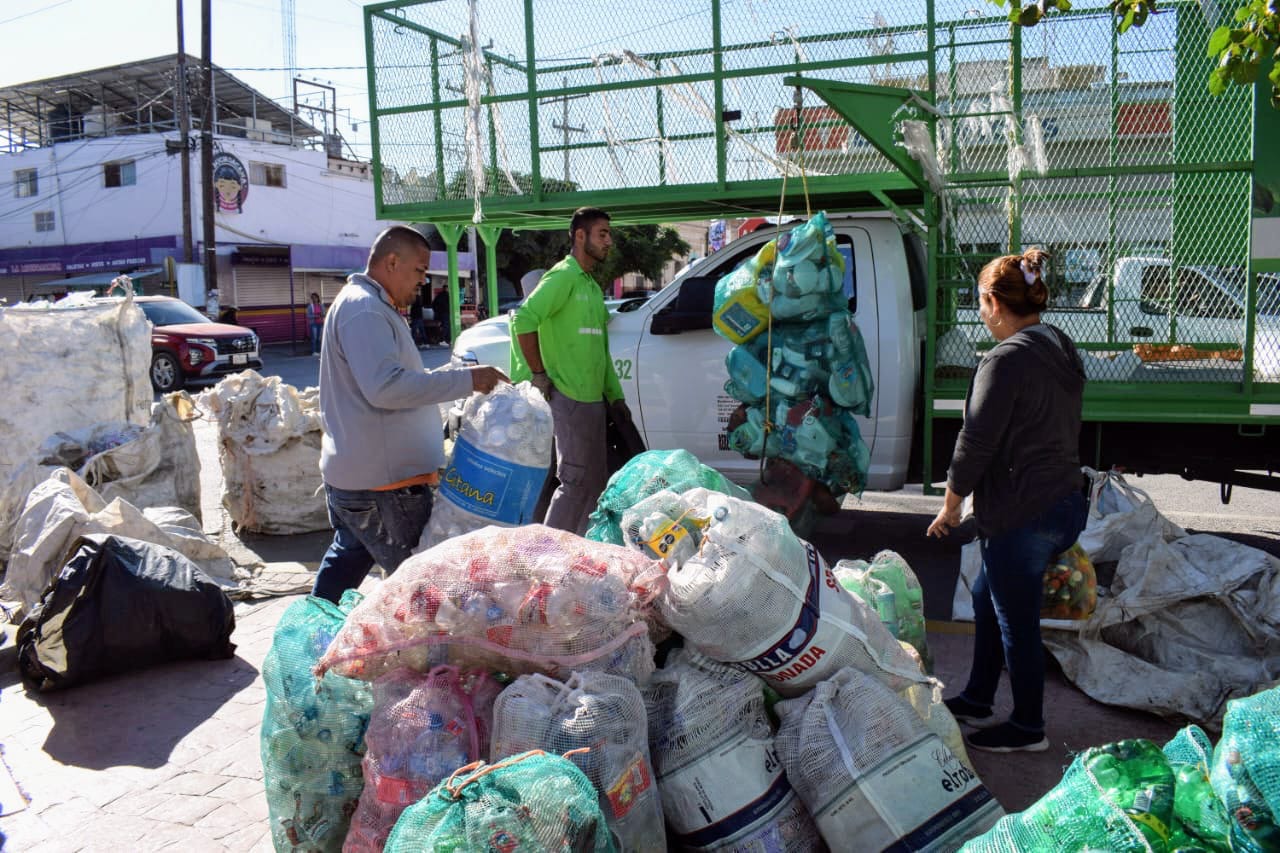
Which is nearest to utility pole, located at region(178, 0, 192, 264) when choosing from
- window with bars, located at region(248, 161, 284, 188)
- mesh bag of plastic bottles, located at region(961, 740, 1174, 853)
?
window with bars, located at region(248, 161, 284, 188)

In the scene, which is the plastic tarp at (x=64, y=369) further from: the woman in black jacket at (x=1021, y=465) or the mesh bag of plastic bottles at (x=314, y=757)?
the woman in black jacket at (x=1021, y=465)

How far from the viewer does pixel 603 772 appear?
2.53 meters

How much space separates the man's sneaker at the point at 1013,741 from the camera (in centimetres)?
358

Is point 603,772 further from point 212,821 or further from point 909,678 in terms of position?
point 212,821

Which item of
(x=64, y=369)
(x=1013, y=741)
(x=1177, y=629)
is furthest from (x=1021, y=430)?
(x=64, y=369)


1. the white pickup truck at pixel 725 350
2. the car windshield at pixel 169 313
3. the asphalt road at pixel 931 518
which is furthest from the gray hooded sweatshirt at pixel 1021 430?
the car windshield at pixel 169 313

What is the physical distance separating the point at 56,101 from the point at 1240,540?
4224 centimetres

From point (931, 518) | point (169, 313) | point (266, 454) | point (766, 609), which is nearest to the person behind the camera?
point (766, 609)

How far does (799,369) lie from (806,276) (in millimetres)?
458

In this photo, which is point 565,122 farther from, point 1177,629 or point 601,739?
point 601,739

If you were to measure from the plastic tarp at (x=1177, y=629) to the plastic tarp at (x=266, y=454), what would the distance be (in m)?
4.81

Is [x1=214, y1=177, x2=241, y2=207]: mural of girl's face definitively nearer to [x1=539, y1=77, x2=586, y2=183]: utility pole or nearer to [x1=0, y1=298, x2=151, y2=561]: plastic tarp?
[x1=0, y1=298, x2=151, y2=561]: plastic tarp

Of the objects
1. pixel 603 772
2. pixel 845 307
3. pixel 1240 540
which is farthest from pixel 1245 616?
pixel 603 772

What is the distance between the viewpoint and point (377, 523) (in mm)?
3939
